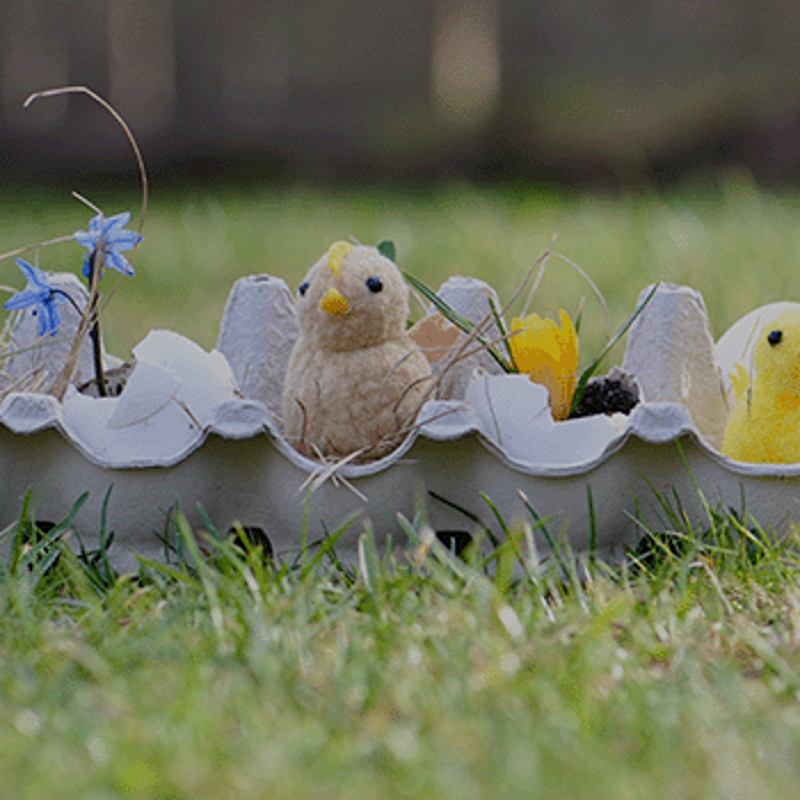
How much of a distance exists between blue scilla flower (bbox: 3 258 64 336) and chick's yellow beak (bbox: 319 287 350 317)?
1.12 feet

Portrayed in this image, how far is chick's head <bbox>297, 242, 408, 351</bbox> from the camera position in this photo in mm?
1134

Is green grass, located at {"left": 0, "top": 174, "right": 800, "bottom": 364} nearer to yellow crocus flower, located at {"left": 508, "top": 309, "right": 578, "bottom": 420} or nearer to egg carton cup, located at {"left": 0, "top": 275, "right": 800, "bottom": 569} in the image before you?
yellow crocus flower, located at {"left": 508, "top": 309, "right": 578, "bottom": 420}

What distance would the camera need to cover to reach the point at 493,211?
13.5ft

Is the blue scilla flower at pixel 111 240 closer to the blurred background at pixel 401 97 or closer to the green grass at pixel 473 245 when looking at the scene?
the green grass at pixel 473 245

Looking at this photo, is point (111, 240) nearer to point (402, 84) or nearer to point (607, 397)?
point (607, 397)

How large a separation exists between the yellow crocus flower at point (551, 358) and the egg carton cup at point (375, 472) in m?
0.07

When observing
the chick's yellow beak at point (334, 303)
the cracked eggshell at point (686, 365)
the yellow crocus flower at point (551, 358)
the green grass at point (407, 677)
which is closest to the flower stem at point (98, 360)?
the green grass at point (407, 677)

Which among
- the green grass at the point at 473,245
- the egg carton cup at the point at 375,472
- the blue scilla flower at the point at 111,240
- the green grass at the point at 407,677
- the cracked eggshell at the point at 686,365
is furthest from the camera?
the green grass at the point at 473,245

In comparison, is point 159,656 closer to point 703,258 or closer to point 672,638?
point 672,638

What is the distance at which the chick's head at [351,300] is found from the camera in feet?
3.72

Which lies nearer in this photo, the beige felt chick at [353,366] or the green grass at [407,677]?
the green grass at [407,677]

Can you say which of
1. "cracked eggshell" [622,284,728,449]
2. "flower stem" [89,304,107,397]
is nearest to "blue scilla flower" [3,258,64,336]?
"flower stem" [89,304,107,397]

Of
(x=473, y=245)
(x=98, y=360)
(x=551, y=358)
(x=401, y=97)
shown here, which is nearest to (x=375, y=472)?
(x=551, y=358)

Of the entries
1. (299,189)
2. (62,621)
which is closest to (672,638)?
(62,621)
